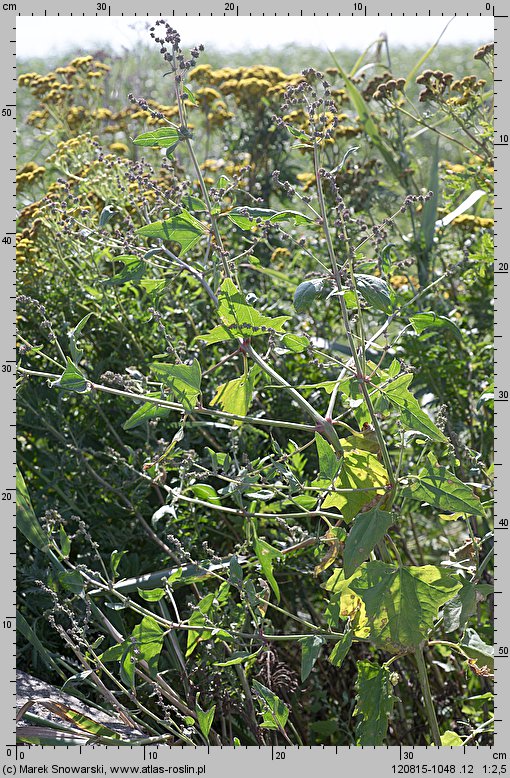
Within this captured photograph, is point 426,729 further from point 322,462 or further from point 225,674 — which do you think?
point 322,462

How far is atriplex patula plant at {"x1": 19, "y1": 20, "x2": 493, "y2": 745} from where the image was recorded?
126cm

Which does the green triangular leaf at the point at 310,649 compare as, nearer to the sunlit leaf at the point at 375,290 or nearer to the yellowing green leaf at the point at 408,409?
the yellowing green leaf at the point at 408,409

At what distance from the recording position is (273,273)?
204 cm

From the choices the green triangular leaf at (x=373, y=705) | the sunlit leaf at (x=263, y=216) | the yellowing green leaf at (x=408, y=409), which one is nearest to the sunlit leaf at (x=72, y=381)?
the sunlit leaf at (x=263, y=216)

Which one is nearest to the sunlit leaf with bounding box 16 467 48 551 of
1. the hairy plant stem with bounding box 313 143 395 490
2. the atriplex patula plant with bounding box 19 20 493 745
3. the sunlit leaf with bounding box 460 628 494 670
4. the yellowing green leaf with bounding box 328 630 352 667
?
the atriplex patula plant with bounding box 19 20 493 745

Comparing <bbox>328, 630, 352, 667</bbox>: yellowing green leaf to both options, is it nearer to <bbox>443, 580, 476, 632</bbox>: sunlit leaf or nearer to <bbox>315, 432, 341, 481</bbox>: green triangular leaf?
<bbox>443, 580, 476, 632</bbox>: sunlit leaf

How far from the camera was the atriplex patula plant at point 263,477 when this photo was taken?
4.13 ft

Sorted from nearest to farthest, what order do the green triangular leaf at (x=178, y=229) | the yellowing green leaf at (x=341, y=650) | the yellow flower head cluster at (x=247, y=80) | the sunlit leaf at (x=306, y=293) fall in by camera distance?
the sunlit leaf at (x=306, y=293)
the green triangular leaf at (x=178, y=229)
the yellowing green leaf at (x=341, y=650)
the yellow flower head cluster at (x=247, y=80)

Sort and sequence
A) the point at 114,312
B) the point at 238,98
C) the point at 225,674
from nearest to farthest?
the point at 225,674, the point at 114,312, the point at 238,98

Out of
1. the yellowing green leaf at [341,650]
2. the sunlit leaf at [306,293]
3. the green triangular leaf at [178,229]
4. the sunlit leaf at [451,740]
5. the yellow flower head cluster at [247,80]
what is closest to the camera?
the sunlit leaf at [306,293]

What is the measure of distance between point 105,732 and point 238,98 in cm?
173

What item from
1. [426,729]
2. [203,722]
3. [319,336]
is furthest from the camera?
[319,336]

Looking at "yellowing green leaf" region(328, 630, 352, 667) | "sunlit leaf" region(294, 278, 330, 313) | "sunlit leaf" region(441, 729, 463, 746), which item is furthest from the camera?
"sunlit leaf" region(441, 729, 463, 746)
